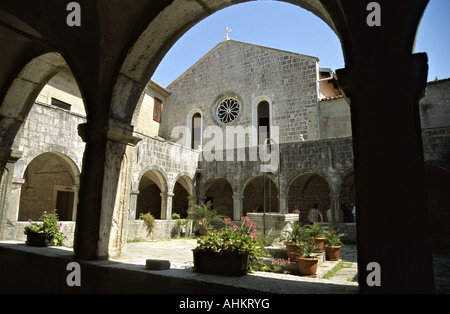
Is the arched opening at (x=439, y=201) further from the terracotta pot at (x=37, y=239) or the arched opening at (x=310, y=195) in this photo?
the terracotta pot at (x=37, y=239)

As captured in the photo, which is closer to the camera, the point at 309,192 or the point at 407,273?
the point at 407,273

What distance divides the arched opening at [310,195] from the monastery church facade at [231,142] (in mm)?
46

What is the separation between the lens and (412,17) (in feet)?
6.22

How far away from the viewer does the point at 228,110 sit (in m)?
15.8

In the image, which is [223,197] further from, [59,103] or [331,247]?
[331,247]

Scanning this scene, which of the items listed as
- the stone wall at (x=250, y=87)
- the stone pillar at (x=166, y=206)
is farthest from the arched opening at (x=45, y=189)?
the stone wall at (x=250, y=87)

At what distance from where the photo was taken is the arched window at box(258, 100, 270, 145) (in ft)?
48.9

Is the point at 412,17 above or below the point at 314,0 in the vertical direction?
below

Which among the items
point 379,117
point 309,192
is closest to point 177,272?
point 379,117

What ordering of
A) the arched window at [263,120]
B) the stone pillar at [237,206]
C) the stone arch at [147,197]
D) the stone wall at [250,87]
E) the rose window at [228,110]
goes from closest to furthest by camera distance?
the stone pillar at [237,206] < the stone wall at [250,87] < the arched window at [263,120] < the stone arch at [147,197] < the rose window at [228,110]

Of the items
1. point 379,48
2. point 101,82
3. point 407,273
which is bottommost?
point 407,273

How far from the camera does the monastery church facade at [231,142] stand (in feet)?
30.6
